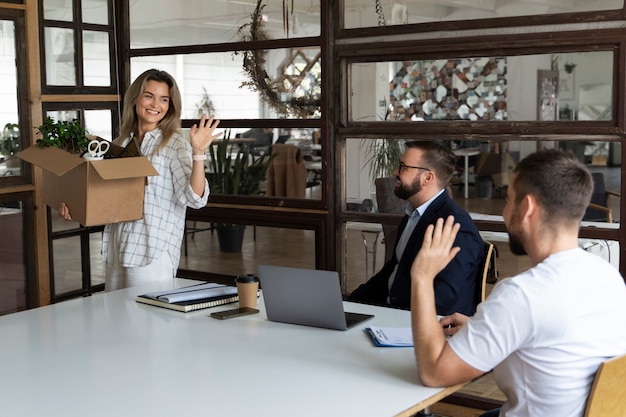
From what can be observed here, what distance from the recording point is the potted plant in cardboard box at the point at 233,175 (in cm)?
505

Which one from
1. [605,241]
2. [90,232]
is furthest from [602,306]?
[90,232]

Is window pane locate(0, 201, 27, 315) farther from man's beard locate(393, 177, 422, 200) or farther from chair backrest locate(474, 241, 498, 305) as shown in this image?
chair backrest locate(474, 241, 498, 305)

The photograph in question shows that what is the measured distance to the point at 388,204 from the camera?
4.54 metres

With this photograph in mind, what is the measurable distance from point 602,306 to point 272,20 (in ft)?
10.4

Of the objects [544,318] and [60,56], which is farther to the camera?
[60,56]


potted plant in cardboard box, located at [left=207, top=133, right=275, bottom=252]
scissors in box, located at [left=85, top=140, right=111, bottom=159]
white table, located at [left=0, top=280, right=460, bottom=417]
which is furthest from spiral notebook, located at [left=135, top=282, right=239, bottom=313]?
potted plant in cardboard box, located at [left=207, top=133, right=275, bottom=252]

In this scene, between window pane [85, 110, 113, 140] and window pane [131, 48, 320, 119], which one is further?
window pane [85, 110, 113, 140]

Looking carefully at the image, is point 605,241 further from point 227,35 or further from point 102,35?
point 102,35

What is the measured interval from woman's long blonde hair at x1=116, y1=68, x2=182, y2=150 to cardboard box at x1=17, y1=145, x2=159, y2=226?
27 cm

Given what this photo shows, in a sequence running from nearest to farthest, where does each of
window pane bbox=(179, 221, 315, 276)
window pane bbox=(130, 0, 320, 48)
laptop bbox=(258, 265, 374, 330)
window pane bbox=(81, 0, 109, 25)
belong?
laptop bbox=(258, 265, 374, 330), window pane bbox=(130, 0, 320, 48), window pane bbox=(179, 221, 315, 276), window pane bbox=(81, 0, 109, 25)

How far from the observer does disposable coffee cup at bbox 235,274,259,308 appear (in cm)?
305

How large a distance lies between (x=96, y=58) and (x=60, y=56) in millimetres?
256

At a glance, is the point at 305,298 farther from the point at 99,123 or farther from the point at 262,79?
the point at 99,123

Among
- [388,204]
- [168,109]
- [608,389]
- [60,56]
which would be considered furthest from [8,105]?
Result: [608,389]
